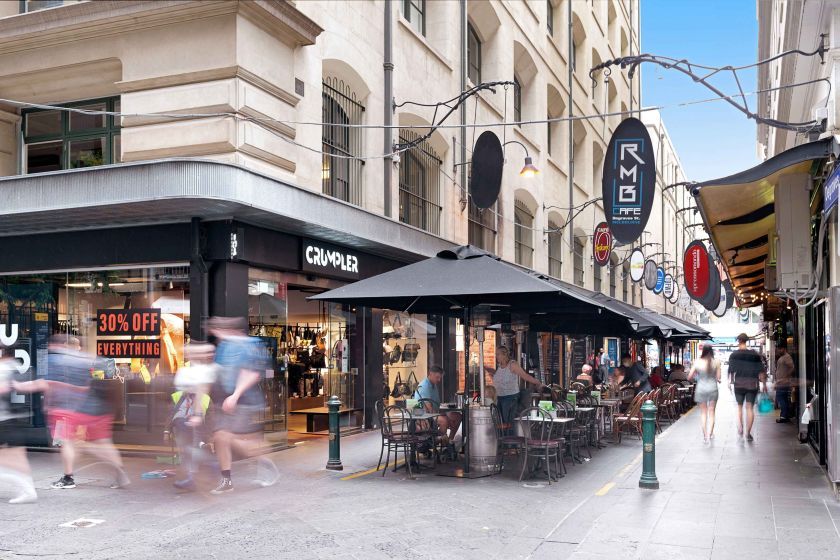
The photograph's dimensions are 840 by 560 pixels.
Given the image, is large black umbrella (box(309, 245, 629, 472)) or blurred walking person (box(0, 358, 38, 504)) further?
large black umbrella (box(309, 245, 629, 472))

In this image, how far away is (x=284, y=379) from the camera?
14500 mm

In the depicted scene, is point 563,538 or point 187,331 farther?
point 187,331

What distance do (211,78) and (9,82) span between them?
13.3 feet

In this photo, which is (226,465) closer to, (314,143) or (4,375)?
(4,375)

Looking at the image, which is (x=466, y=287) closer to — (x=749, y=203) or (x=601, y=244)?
(x=749, y=203)

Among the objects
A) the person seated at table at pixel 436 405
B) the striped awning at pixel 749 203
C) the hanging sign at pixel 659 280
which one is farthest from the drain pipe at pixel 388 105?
the hanging sign at pixel 659 280

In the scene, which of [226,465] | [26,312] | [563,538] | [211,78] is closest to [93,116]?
[211,78]

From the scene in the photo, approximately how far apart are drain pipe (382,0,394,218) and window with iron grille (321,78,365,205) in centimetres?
66

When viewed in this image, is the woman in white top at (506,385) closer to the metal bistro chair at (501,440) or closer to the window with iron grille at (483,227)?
the metal bistro chair at (501,440)

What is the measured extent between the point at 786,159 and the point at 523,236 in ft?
61.2

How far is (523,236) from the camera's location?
2789cm

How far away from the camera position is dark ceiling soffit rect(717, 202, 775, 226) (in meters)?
12.7

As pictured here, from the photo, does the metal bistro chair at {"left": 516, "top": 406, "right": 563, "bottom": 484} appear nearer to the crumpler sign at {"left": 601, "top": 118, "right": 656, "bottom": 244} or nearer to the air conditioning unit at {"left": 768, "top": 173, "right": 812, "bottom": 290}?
the crumpler sign at {"left": 601, "top": 118, "right": 656, "bottom": 244}

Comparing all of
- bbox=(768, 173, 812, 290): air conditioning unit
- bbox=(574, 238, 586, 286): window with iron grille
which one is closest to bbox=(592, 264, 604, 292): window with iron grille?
bbox=(574, 238, 586, 286): window with iron grille
